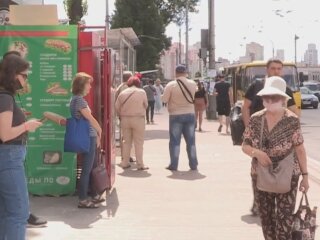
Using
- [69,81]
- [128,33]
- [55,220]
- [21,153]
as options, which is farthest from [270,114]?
[128,33]

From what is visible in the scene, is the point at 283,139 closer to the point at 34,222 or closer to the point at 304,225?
the point at 304,225

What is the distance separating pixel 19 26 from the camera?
798cm

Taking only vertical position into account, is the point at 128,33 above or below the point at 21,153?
above

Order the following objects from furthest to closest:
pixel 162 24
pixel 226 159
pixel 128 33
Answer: pixel 162 24
pixel 128 33
pixel 226 159

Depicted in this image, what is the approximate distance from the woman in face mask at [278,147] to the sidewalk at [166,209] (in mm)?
1256

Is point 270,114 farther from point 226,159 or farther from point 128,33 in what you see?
point 128,33

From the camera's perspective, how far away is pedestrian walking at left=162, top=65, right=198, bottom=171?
1074cm

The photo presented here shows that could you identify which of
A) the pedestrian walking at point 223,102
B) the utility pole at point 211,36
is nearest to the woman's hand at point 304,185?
the pedestrian walking at point 223,102

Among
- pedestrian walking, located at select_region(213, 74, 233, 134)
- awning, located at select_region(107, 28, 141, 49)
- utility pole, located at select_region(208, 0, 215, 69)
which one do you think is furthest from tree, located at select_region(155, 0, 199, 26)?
awning, located at select_region(107, 28, 141, 49)

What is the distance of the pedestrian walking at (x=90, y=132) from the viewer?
736 centimetres

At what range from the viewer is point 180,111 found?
1084 centimetres

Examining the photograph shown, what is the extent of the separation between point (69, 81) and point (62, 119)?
0.74 m

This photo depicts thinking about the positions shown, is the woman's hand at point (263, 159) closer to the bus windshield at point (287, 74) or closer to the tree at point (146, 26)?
the bus windshield at point (287, 74)

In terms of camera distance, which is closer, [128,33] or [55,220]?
[55,220]
